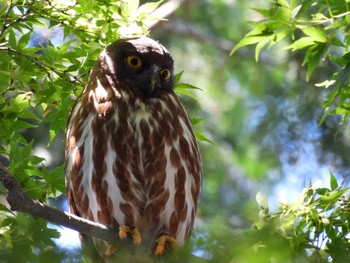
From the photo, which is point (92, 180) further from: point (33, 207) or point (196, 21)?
point (196, 21)

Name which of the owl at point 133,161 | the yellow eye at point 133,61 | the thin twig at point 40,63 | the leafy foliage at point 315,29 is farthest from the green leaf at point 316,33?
the thin twig at point 40,63

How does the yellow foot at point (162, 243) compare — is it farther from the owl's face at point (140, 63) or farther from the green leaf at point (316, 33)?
the green leaf at point (316, 33)

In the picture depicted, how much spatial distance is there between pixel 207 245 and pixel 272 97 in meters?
7.22

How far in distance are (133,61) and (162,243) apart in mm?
1177

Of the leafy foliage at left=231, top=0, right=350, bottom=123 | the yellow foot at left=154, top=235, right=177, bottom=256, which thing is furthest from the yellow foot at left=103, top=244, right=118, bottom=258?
the leafy foliage at left=231, top=0, right=350, bottom=123

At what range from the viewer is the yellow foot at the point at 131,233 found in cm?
368

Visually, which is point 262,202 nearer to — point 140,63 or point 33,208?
point 33,208

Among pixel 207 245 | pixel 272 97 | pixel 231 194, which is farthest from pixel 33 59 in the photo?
pixel 231 194

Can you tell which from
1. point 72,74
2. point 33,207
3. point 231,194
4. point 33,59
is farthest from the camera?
point 231,194

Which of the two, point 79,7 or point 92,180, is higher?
point 79,7

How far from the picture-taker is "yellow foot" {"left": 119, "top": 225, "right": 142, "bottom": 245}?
12.1 ft

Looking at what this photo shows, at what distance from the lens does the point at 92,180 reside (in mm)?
3908

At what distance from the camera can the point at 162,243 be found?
3.83 metres

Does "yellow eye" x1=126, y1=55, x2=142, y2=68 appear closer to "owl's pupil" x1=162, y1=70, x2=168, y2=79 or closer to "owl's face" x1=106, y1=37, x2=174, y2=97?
"owl's face" x1=106, y1=37, x2=174, y2=97
